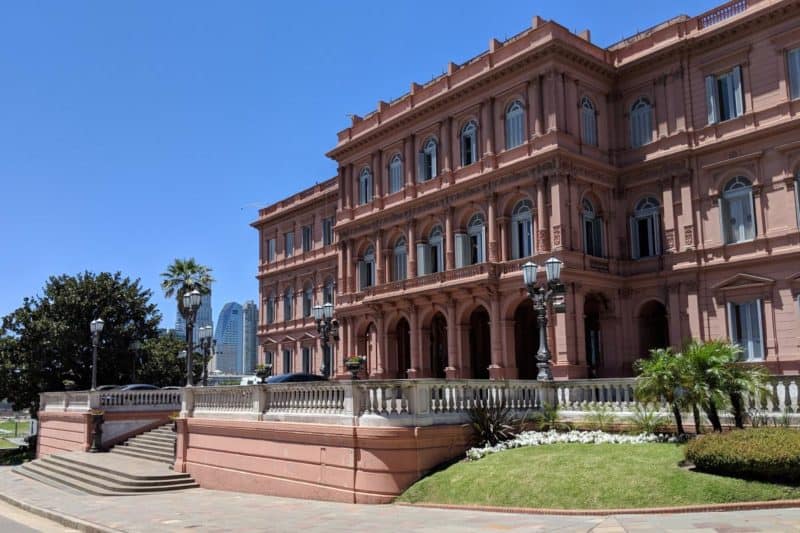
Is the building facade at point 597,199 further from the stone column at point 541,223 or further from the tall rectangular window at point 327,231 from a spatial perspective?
the tall rectangular window at point 327,231

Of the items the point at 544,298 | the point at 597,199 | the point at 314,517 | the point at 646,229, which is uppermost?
the point at 597,199

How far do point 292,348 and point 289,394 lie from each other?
36.4 m

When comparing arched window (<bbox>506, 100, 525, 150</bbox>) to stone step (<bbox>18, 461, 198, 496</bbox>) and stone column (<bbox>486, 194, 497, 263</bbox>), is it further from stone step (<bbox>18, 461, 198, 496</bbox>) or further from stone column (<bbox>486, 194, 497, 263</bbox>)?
stone step (<bbox>18, 461, 198, 496</bbox>)

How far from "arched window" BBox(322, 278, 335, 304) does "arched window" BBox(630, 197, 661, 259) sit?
78.9 ft

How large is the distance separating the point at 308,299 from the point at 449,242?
817 inches

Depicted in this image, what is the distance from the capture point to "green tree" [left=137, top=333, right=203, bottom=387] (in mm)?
50681

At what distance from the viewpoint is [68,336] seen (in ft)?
155

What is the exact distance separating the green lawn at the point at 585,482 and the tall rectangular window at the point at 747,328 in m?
15.6

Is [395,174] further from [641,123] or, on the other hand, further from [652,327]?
[652,327]

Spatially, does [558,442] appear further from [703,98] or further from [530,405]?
[703,98]

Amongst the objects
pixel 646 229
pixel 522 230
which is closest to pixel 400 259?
pixel 522 230

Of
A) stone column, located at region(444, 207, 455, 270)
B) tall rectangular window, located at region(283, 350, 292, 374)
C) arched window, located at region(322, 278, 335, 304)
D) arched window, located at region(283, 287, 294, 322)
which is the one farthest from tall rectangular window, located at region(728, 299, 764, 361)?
arched window, located at region(283, 287, 294, 322)

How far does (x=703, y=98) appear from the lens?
32188 mm

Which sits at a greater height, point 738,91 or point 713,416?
point 738,91
